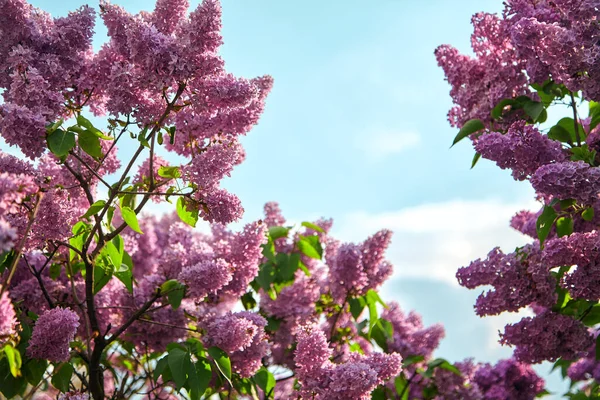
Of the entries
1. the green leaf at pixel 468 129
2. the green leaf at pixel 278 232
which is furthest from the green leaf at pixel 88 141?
the green leaf at pixel 278 232

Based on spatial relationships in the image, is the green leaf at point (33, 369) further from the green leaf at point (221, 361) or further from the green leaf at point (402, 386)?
the green leaf at point (402, 386)

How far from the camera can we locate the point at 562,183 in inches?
100

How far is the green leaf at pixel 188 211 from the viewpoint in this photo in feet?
8.70

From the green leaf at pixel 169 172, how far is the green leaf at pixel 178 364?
0.73 m

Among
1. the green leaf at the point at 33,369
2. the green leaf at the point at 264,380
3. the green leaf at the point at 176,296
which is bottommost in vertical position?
the green leaf at the point at 33,369

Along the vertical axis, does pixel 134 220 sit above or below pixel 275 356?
below

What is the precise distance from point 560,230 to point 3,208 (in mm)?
2366

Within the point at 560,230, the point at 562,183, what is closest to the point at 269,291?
the point at 560,230

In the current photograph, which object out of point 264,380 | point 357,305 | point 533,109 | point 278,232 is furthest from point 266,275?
point 533,109

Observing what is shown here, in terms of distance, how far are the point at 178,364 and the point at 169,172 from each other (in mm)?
781

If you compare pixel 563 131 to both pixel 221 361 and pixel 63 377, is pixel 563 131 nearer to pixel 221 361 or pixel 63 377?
pixel 221 361

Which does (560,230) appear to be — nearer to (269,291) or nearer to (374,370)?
(374,370)

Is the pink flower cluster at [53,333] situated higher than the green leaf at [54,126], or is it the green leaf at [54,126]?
the green leaf at [54,126]

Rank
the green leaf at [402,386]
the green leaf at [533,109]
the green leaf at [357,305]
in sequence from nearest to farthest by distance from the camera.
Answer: the green leaf at [533,109] < the green leaf at [357,305] < the green leaf at [402,386]
